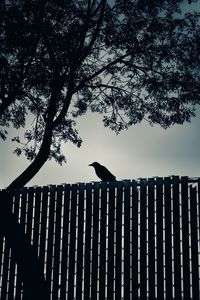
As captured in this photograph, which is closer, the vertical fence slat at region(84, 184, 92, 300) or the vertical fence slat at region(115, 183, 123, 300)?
the vertical fence slat at region(115, 183, 123, 300)

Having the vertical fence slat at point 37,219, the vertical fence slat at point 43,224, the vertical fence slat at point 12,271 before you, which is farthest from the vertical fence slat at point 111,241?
the vertical fence slat at point 12,271

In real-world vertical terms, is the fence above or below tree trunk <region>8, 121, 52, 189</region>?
below

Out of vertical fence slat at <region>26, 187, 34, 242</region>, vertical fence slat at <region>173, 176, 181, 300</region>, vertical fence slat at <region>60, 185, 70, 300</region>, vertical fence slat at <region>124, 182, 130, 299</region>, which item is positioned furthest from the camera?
vertical fence slat at <region>26, 187, 34, 242</region>

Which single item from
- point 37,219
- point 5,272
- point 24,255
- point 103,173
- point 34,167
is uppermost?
point 34,167

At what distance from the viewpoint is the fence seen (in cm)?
903

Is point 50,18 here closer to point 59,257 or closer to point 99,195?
point 99,195

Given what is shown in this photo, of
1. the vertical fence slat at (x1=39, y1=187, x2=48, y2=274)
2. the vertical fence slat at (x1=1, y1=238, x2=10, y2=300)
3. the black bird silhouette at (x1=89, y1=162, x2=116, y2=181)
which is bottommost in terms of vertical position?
the vertical fence slat at (x1=1, y1=238, x2=10, y2=300)

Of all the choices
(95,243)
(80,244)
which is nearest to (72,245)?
(80,244)

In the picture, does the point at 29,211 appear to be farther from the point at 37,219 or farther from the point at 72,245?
the point at 72,245

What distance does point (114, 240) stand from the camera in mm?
9664

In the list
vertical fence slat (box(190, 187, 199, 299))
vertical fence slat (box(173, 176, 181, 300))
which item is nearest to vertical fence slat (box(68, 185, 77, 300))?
vertical fence slat (box(173, 176, 181, 300))

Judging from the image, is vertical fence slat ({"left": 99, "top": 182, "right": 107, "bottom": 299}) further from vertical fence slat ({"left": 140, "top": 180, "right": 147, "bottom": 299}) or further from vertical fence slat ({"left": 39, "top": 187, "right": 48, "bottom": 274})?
vertical fence slat ({"left": 39, "top": 187, "right": 48, "bottom": 274})

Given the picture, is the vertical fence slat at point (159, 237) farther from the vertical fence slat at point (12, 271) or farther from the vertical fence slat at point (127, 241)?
the vertical fence slat at point (12, 271)

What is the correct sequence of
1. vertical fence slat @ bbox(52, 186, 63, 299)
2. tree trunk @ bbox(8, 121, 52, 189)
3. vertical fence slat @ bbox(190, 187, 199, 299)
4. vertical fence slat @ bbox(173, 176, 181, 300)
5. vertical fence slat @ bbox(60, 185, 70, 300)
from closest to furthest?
1. vertical fence slat @ bbox(190, 187, 199, 299)
2. vertical fence slat @ bbox(173, 176, 181, 300)
3. vertical fence slat @ bbox(60, 185, 70, 300)
4. vertical fence slat @ bbox(52, 186, 63, 299)
5. tree trunk @ bbox(8, 121, 52, 189)
